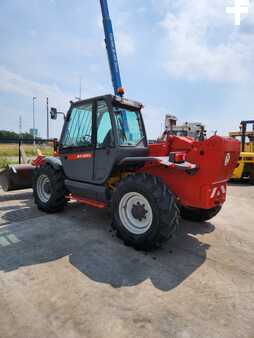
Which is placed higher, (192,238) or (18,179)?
(18,179)

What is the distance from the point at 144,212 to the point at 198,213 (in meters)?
1.49

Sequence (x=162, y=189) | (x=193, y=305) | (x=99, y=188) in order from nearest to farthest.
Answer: (x=193, y=305) < (x=162, y=189) < (x=99, y=188)

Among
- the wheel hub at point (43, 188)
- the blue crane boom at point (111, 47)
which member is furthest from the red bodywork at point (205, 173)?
the blue crane boom at point (111, 47)

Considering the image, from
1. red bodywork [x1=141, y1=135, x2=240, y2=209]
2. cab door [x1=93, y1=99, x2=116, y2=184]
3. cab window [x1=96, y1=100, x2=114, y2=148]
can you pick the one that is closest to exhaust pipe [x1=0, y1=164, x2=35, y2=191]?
cab door [x1=93, y1=99, x2=116, y2=184]

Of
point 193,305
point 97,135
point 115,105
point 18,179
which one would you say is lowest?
point 193,305

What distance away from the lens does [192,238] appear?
3662 mm

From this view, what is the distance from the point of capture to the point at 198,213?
4.24 m

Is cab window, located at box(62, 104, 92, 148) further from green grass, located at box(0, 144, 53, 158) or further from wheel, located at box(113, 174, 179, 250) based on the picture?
green grass, located at box(0, 144, 53, 158)

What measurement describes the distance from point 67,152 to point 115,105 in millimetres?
1360

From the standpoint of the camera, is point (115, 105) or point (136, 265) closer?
point (136, 265)

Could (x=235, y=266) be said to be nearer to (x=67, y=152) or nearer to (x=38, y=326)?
(x=38, y=326)

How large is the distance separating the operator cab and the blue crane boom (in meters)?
3.58

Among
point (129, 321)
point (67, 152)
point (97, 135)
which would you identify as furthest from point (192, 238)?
point (67, 152)

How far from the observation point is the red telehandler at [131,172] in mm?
2994
